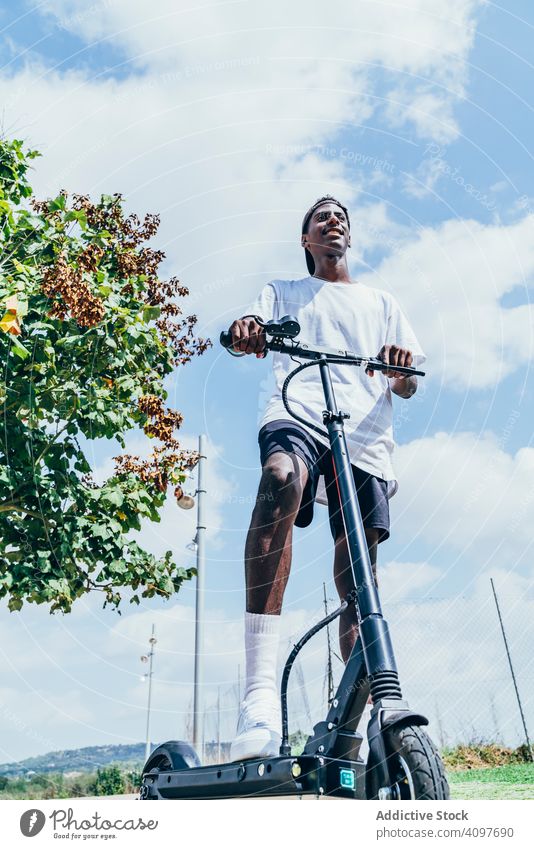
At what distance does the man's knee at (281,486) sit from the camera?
2260mm

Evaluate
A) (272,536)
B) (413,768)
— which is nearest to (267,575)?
(272,536)

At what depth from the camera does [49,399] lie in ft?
14.6

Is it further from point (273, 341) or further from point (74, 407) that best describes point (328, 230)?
point (74, 407)

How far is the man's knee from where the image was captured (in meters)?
2.26

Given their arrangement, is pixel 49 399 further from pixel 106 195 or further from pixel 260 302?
pixel 260 302

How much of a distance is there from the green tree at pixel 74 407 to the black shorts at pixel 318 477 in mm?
1680

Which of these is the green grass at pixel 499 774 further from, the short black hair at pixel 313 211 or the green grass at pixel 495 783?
the short black hair at pixel 313 211

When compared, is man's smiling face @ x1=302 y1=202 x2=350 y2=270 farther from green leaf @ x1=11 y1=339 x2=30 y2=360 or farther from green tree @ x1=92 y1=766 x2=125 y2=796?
green tree @ x1=92 y1=766 x2=125 y2=796

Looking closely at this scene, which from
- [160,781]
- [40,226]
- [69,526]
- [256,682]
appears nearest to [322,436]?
[256,682]

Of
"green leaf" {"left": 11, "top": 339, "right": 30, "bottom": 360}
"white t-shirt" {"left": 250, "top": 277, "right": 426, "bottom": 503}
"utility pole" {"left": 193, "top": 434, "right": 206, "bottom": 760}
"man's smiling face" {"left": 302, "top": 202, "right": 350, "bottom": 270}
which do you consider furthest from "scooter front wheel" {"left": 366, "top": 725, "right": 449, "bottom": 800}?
"green leaf" {"left": 11, "top": 339, "right": 30, "bottom": 360}

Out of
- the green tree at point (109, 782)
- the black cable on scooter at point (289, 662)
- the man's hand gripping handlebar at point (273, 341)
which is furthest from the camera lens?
the green tree at point (109, 782)

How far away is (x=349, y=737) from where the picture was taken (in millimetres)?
1882

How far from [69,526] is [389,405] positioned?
8.29ft

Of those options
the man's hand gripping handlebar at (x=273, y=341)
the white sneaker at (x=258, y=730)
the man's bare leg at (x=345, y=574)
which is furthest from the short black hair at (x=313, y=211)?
the white sneaker at (x=258, y=730)
